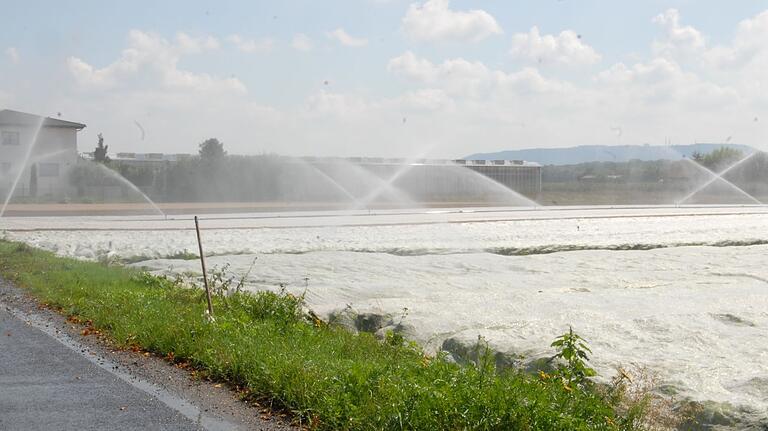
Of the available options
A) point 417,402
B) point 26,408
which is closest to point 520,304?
point 417,402

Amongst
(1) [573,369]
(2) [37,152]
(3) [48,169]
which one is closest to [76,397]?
(1) [573,369]

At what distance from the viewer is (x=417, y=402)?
6410 millimetres

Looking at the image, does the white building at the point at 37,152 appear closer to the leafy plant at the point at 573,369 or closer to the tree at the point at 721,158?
the leafy plant at the point at 573,369

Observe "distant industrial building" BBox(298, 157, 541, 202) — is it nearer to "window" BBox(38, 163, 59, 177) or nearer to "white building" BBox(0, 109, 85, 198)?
"white building" BBox(0, 109, 85, 198)

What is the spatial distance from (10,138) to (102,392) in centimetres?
5838

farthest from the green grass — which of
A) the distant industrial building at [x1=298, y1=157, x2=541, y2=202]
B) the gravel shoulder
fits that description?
the distant industrial building at [x1=298, y1=157, x2=541, y2=202]

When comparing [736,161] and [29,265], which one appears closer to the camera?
[29,265]

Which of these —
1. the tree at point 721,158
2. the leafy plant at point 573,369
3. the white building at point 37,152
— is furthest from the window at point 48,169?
the tree at point 721,158

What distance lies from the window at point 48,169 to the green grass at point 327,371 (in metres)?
52.1

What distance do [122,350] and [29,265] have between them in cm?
953

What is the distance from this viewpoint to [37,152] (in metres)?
63.7

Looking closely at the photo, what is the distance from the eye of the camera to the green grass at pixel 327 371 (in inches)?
245

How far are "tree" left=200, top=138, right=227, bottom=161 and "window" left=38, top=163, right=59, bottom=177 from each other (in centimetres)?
1001

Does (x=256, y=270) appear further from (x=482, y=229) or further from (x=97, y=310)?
(x=482, y=229)
